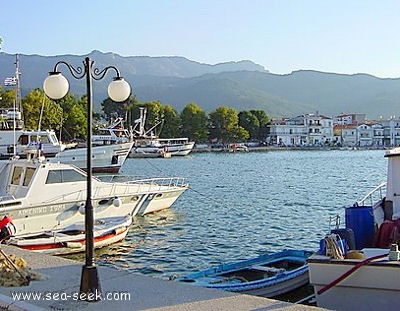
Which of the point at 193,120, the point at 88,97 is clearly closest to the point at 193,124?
the point at 193,120

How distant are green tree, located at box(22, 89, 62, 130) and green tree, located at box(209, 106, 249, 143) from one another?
54623mm

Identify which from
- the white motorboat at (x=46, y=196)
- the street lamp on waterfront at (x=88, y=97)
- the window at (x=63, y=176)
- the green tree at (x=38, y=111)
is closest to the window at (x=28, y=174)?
the white motorboat at (x=46, y=196)

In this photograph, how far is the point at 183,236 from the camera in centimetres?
2200

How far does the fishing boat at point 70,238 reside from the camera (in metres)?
16.4

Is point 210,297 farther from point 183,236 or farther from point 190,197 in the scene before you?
point 190,197

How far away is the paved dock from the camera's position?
7801 millimetres

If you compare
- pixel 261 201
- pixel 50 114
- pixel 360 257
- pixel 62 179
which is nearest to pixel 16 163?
pixel 62 179

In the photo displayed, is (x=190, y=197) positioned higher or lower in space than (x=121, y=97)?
lower

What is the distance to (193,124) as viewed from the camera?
5118 inches

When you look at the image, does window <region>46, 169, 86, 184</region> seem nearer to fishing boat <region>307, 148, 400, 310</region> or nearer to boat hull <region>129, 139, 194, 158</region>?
fishing boat <region>307, 148, 400, 310</region>

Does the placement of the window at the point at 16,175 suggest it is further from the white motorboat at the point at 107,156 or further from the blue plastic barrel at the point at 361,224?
the white motorboat at the point at 107,156

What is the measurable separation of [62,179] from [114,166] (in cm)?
3949

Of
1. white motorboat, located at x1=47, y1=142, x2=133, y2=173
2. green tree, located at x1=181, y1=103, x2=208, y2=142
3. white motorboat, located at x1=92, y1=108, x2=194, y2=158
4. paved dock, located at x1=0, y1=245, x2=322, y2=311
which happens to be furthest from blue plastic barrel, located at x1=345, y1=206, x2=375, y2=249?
green tree, located at x1=181, y1=103, x2=208, y2=142

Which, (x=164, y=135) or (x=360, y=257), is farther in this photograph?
(x=164, y=135)
